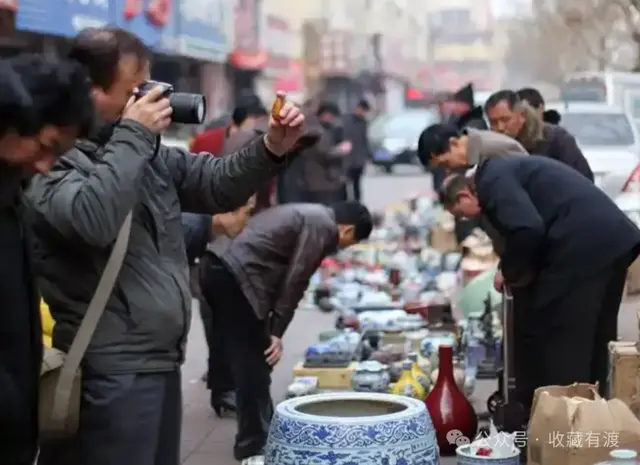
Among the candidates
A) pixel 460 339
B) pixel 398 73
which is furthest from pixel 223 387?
pixel 398 73

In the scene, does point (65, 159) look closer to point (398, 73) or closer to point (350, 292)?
point (350, 292)

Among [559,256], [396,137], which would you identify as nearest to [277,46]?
[396,137]

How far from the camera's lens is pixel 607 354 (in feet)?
17.1

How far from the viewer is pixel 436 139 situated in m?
5.72

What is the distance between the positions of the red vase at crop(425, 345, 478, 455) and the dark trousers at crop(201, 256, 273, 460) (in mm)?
815

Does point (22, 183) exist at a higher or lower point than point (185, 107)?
lower

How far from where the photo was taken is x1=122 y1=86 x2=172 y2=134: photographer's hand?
9.89 feet

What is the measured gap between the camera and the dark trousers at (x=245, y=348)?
5.76m

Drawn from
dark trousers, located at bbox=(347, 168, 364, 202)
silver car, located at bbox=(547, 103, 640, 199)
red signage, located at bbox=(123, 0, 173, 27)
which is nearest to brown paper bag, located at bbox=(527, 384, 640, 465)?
silver car, located at bbox=(547, 103, 640, 199)

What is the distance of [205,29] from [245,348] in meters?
21.9

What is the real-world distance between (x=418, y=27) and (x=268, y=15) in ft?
110

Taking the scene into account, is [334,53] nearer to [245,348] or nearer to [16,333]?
[245,348]

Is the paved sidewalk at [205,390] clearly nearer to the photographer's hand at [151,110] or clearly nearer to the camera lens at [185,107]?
the camera lens at [185,107]

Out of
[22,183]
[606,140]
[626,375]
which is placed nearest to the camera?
[22,183]
